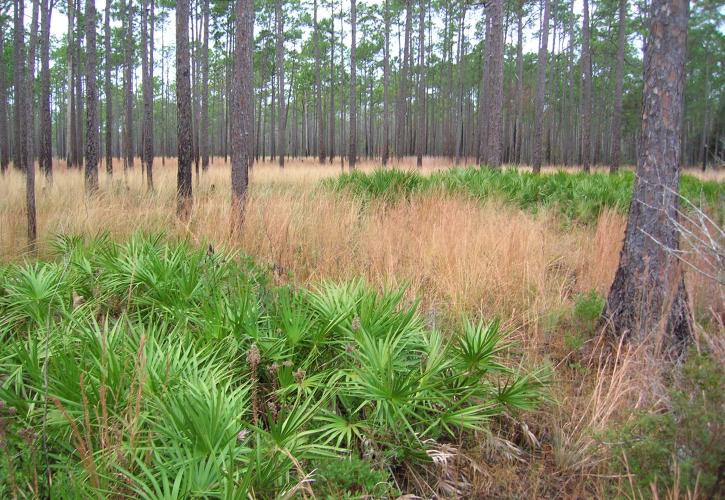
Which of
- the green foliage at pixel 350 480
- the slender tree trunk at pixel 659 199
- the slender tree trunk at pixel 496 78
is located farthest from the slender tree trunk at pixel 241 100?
the slender tree trunk at pixel 496 78

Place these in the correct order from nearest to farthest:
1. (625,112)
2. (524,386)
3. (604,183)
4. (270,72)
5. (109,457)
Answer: (109,457)
(524,386)
(604,183)
(270,72)
(625,112)

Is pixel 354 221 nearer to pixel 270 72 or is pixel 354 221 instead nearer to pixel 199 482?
pixel 199 482

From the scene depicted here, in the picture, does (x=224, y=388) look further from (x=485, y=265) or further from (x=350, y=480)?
(x=485, y=265)

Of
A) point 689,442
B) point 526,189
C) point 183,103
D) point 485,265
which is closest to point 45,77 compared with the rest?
point 183,103

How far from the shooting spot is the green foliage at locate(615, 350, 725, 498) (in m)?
2.08

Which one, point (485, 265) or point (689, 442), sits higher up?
point (485, 265)

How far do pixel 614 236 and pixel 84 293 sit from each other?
6004 millimetres

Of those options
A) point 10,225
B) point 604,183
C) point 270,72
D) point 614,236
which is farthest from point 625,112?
point 10,225

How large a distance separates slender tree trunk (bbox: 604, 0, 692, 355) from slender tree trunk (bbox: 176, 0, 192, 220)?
7032 mm

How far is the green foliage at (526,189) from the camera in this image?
29.2ft

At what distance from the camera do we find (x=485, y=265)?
5.18m

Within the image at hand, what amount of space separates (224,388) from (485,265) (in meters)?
3.25

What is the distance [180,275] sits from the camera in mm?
4562

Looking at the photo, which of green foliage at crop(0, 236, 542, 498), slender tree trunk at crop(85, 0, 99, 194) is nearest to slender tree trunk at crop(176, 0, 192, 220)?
slender tree trunk at crop(85, 0, 99, 194)
